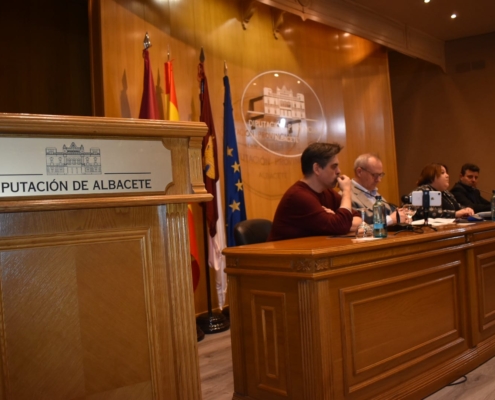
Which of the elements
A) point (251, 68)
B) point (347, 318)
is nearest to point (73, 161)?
point (347, 318)

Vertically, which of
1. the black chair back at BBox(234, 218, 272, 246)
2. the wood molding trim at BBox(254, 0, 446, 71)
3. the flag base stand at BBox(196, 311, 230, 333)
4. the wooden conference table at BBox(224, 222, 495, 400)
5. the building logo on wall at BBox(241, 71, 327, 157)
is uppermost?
the wood molding trim at BBox(254, 0, 446, 71)

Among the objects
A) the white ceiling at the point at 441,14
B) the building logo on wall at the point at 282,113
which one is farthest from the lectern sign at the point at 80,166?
the white ceiling at the point at 441,14

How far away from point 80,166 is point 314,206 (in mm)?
1723

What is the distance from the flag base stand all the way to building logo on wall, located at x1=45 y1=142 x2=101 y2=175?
9.54ft

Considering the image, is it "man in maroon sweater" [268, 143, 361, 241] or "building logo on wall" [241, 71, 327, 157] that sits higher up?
"building logo on wall" [241, 71, 327, 157]

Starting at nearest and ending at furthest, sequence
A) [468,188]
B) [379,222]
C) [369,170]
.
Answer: [379,222] → [369,170] → [468,188]

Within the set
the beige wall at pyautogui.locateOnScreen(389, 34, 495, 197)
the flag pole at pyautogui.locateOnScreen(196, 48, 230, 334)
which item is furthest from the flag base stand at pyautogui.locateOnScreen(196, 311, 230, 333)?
the beige wall at pyautogui.locateOnScreen(389, 34, 495, 197)

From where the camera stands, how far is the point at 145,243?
1172mm

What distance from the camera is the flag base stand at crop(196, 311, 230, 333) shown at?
12.5 feet

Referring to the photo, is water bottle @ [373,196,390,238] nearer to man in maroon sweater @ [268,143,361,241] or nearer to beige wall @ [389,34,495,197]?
man in maroon sweater @ [268,143,361,241]

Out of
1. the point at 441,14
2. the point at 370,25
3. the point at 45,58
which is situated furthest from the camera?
the point at 441,14

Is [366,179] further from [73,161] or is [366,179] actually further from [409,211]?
[73,161]

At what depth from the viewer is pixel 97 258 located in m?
1.11

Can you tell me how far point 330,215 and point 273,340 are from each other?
88cm
